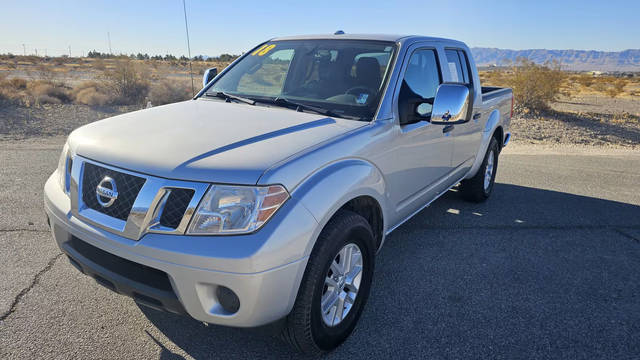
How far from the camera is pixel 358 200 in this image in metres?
2.86

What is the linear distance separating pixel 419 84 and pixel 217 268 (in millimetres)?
2337

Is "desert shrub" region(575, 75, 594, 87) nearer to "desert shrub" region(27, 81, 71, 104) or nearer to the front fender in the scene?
"desert shrub" region(27, 81, 71, 104)

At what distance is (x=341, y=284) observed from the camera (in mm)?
2699

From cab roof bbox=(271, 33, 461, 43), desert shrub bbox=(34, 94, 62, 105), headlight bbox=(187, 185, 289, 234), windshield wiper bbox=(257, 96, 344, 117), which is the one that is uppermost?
cab roof bbox=(271, 33, 461, 43)

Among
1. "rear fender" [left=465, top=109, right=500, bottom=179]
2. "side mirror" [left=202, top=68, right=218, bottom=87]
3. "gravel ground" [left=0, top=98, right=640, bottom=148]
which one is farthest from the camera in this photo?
"gravel ground" [left=0, top=98, right=640, bottom=148]

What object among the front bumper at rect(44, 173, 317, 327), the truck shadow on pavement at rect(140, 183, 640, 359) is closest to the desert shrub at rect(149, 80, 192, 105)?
the truck shadow on pavement at rect(140, 183, 640, 359)

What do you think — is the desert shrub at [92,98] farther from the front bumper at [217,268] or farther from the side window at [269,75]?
the front bumper at [217,268]

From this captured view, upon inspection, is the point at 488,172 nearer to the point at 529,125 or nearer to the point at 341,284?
the point at 341,284

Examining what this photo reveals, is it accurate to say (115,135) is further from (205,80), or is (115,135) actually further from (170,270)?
(205,80)

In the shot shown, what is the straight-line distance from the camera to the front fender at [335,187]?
2291mm

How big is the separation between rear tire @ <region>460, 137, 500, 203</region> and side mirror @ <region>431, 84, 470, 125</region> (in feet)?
7.84

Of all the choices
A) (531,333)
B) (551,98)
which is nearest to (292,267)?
(531,333)

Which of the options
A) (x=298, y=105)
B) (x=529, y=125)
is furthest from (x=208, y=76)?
(x=529, y=125)

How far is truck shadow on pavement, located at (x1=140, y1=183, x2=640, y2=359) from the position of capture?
2.76 metres
